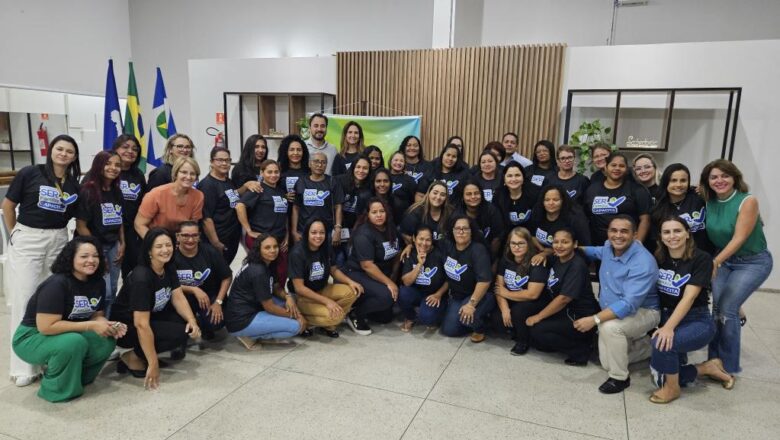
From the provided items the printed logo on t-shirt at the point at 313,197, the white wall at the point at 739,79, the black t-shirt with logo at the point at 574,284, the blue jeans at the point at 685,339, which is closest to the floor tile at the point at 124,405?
the printed logo on t-shirt at the point at 313,197

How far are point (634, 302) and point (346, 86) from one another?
4.92 m

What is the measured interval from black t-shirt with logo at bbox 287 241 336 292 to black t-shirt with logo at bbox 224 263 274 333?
0.67ft

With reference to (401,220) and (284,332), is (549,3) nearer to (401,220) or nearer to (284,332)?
(401,220)

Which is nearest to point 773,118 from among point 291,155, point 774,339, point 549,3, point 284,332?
point 774,339

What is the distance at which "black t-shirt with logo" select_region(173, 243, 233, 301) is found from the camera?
11.0 feet

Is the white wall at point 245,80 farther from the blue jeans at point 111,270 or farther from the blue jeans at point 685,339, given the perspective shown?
the blue jeans at point 685,339

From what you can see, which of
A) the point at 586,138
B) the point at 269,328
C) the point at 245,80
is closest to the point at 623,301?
the point at 269,328

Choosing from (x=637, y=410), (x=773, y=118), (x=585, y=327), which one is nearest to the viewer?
(x=637, y=410)

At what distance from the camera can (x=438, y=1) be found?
250 inches

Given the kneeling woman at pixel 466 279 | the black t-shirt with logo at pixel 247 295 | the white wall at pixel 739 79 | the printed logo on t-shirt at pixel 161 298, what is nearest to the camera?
the printed logo on t-shirt at pixel 161 298

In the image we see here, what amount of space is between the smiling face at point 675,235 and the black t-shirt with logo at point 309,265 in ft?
7.56

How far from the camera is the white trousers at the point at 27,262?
2.85m

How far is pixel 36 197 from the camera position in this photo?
111 inches

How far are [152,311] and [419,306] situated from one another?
78.1 inches
